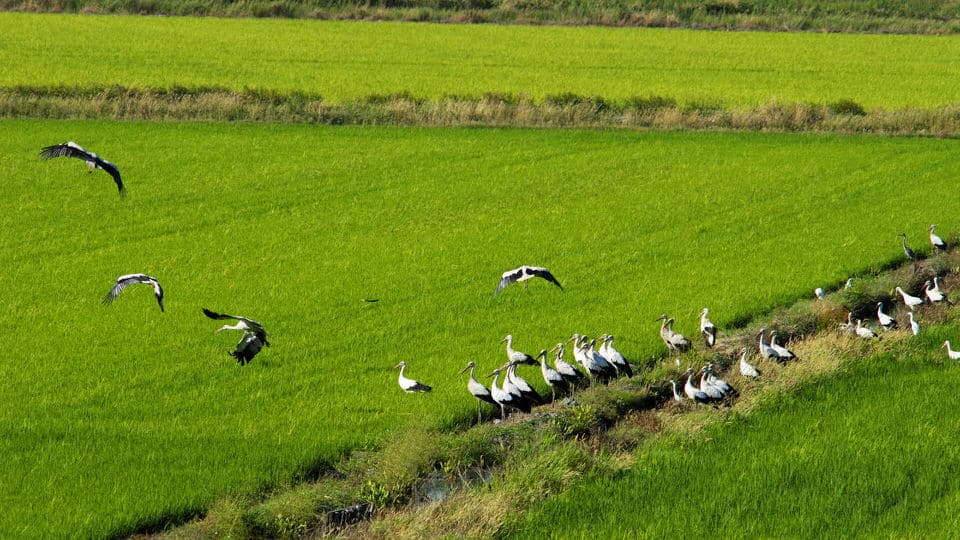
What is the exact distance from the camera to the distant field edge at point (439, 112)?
40312 millimetres

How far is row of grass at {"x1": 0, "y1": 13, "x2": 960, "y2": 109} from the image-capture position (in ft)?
154

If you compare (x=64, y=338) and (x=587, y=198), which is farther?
(x=587, y=198)

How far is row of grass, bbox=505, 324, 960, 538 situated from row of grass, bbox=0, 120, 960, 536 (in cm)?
279

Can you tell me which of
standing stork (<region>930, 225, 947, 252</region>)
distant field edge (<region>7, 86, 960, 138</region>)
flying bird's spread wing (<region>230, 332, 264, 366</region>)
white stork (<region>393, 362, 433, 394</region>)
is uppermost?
white stork (<region>393, 362, 433, 394</region>)

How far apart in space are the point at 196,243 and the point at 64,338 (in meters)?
6.90

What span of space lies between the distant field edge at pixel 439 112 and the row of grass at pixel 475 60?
150 centimetres

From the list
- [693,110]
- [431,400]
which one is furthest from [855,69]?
[431,400]

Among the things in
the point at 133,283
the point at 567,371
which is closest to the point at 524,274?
the point at 567,371

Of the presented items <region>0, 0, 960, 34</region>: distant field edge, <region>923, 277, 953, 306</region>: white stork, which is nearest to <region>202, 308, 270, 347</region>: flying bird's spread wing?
<region>923, 277, 953, 306</region>: white stork

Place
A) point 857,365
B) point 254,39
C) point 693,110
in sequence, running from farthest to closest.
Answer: point 254,39
point 693,110
point 857,365

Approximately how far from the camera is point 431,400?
637 inches

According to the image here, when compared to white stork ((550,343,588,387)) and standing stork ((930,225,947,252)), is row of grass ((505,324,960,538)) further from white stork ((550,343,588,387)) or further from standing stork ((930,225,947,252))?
standing stork ((930,225,947,252))

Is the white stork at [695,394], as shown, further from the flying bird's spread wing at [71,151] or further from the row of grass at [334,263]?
the flying bird's spread wing at [71,151]

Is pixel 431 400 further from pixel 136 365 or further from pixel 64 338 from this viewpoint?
pixel 64 338
